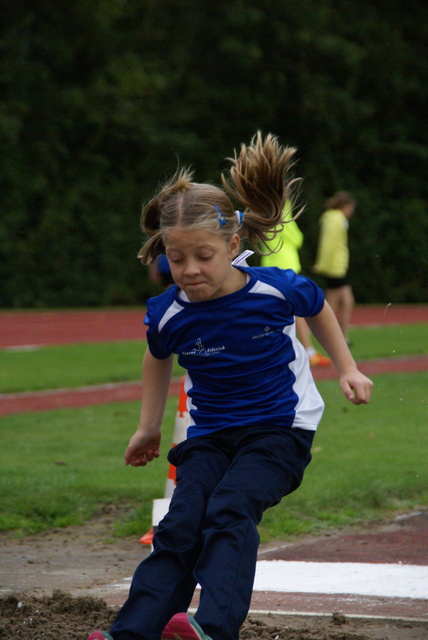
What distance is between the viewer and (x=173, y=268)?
3.54 metres

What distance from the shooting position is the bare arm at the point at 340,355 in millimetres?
3533

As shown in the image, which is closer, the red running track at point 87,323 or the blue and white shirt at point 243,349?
the blue and white shirt at point 243,349

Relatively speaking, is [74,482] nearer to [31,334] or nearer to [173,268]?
[173,268]

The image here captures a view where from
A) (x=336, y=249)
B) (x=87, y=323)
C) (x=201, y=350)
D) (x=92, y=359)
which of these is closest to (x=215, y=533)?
(x=201, y=350)

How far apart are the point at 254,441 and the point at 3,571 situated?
1.88 metres

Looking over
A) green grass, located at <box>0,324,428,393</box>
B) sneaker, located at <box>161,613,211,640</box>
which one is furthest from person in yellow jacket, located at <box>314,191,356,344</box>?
sneaker, located at <box>161,613,211,640</box>

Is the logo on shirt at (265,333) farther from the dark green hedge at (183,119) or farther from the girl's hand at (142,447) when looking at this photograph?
the dark green hedge at (183,119)

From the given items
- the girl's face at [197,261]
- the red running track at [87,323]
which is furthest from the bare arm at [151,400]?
the red running track at [87,323]

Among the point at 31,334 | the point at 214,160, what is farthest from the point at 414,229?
the point at 31,334

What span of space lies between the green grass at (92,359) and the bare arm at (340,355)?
20.2ft

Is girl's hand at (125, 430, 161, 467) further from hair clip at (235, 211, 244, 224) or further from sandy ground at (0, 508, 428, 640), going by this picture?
hair clip at (235, 211, 244, 224)

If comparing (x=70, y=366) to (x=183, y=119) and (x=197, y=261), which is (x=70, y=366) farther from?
(x=183, y=119)

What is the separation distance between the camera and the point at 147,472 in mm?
6855

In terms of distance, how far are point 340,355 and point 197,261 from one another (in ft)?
2.11
